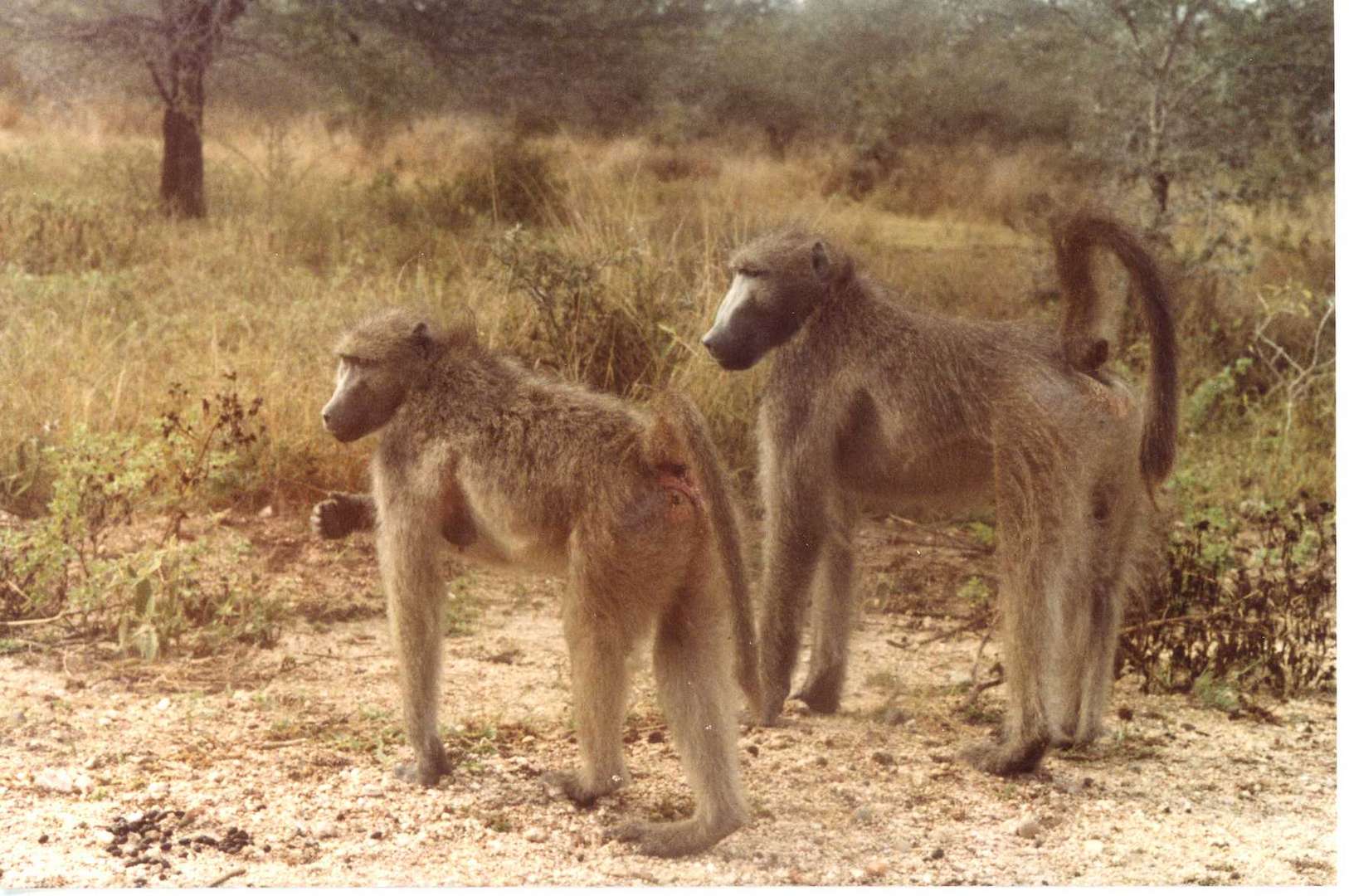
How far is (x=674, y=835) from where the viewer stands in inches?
121

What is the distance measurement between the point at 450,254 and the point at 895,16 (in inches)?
58.5

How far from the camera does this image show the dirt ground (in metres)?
3.15

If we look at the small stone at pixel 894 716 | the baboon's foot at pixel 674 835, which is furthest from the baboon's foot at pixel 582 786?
the small stone at pixel 894 716

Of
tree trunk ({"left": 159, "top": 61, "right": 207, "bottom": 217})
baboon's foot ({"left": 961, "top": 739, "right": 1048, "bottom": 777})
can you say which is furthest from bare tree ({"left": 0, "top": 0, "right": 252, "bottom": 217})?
baboon's foot ({"left": 961, "top": 739, "right": 1048, "bottom": 777})

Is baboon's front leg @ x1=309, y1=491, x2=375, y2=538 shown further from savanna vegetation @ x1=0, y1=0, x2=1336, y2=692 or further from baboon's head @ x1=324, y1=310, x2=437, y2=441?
savanna vegetation @ x1=0, y1=0, x2=1336, y2=692

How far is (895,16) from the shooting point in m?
4.16

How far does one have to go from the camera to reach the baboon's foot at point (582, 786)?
10.7 feet

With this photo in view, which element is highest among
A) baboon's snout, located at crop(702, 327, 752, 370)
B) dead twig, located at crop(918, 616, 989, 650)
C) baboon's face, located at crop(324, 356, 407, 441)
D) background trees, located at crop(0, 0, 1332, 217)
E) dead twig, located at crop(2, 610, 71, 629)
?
background trees, located at crop(0, 0, 1332, 217)

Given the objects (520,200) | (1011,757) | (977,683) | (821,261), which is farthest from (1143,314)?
(520,200)

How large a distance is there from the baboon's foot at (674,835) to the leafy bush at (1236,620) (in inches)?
69.2

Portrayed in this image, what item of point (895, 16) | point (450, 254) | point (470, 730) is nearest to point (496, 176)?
point (450, 254)

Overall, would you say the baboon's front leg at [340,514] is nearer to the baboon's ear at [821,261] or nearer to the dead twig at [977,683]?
the baboon's ear at [821,261]

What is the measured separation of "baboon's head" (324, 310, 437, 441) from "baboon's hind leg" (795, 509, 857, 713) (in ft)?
4.07

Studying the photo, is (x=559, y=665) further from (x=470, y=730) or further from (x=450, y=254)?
(x=450, y=254)
